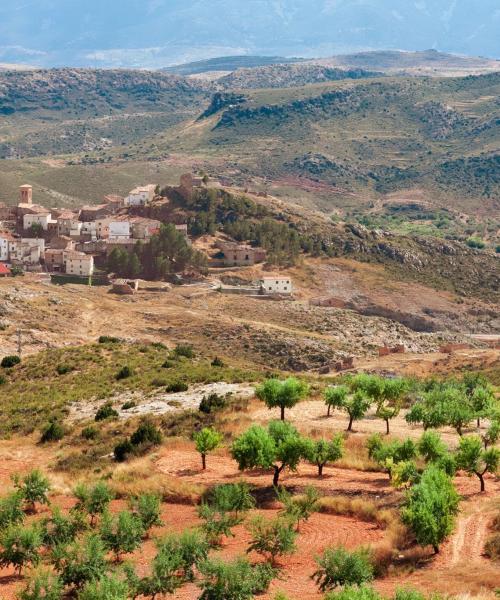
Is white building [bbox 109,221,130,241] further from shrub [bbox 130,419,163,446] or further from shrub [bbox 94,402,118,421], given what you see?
shrub [bbox 130,419,163,446]

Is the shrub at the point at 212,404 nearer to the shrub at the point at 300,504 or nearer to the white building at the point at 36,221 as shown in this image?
the shrub at the point at 300,504

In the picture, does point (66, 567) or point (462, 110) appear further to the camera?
point (462, 110)

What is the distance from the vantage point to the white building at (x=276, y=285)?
8181 cm

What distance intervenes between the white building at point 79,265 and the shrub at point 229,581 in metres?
60.8

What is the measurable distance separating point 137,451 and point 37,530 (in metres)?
8.70

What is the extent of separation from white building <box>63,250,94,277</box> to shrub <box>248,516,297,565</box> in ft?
191

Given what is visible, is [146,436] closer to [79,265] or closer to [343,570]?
[343,570]

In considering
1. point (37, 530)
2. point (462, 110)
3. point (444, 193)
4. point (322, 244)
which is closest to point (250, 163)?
point (444, 193)

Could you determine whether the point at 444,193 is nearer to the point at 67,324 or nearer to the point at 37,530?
the point at 67,324

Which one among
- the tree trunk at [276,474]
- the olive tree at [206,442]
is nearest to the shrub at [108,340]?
the olive tree at [206,442]

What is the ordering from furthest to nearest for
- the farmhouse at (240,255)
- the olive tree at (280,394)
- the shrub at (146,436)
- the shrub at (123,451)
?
the farmhouse at (240,255) < the olive tree at (280,394) < the shrub at (146,436) < the shrub at (123,451)

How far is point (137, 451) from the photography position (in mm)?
33469

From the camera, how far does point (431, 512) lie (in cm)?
2272

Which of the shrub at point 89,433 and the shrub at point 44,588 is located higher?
the shrub at point 44,588
